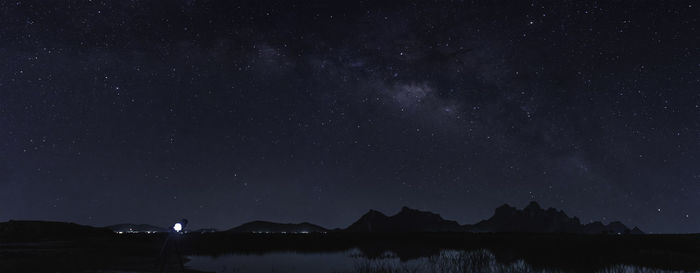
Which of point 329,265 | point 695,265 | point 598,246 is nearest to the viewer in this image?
point 695,265

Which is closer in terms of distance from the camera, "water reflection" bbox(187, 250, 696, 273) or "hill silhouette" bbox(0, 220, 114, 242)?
"water reflection" bbox(187, 250, 696, 273)

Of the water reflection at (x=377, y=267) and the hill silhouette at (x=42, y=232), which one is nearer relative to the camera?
the water reflection at (x=377, y=267)

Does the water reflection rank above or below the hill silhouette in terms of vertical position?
below

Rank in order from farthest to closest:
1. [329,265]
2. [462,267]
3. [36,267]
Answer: [329,265], [462,267], [36,267]

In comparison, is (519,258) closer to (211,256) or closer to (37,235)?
(211,256)

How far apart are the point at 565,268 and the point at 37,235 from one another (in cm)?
7495

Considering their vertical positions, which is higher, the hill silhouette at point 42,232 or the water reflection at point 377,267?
the hill silhouette at point 42,232

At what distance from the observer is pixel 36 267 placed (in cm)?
2370

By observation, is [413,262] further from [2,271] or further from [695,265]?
[2,271]

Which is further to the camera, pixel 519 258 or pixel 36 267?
pixel 519 258

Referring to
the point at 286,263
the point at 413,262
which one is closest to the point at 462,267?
the point at 413,262

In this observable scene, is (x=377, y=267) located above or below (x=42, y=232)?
below

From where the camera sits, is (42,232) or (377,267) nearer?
(377,267)

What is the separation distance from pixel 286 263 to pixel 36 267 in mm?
16177
